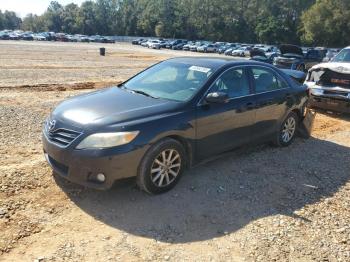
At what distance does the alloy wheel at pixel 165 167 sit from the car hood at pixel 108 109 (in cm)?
51

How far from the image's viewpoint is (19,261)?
342 centimetres

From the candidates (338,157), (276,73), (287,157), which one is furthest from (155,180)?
(338,157)

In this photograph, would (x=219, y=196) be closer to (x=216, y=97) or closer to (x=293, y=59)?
(x=216, y=97)

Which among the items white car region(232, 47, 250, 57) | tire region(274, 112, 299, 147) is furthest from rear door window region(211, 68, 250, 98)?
white car region(232, 47, 250, 57)

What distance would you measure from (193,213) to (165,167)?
25.0 inches

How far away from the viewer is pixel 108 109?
4.64 metres

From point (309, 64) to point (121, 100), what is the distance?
14961 millimetres

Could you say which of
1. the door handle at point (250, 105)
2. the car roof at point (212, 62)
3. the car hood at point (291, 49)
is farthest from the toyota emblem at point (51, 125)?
the car hood at point (291, 49)

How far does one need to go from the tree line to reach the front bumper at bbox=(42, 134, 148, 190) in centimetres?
6891

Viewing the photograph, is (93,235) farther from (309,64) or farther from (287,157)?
(309,64)

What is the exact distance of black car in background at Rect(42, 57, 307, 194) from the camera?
13.9ft

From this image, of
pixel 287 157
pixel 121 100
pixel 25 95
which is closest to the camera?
pixel 121 100

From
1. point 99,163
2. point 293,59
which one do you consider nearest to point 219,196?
point 99,163

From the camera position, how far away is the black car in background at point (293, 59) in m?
17.0
